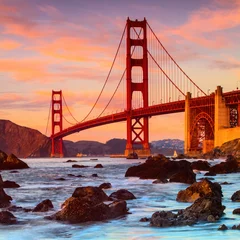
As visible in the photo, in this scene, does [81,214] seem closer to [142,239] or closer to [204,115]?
[142,239]

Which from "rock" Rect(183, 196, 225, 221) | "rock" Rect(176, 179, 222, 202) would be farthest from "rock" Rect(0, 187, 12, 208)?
"rock" Rect(183, 196, 225, 221)

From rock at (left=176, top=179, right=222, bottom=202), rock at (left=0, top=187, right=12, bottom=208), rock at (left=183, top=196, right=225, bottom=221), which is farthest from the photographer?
rock at (left=0, top=187, right=12, bottom=208)

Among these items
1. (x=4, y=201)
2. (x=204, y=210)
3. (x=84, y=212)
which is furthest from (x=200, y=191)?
(x=4, y=201)

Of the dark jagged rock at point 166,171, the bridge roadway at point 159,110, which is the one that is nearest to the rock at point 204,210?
the dark jagged rock at point 166,171

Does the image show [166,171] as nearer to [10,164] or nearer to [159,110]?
[10,164]

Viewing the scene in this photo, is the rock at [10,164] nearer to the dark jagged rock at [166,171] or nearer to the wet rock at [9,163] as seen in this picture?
the wet rock at [9,163]

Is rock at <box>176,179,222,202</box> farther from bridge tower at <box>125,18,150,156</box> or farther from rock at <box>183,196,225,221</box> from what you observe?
bridge tower at <box>125,18,150,156</box>
